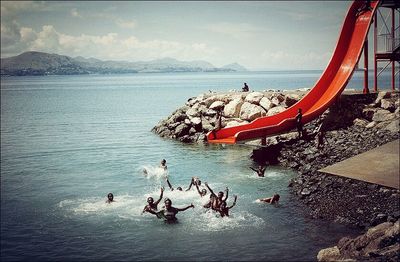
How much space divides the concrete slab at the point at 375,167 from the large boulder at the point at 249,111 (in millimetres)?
12963

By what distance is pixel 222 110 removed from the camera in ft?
116

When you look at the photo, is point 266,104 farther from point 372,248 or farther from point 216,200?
point 372,248

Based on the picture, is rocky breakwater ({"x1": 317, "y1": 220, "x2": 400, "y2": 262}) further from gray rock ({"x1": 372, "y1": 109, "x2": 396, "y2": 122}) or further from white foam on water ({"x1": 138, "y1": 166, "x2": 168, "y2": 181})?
gray rock ({"x1": 372, "y1": 109, "x2": 396, "y2": 122})

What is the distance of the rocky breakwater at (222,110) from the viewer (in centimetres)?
3203

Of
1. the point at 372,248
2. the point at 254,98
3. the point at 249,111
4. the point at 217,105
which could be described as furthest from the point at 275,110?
the point at 372,248

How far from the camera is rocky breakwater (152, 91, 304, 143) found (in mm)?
32031

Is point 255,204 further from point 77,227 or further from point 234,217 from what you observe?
point 77,227

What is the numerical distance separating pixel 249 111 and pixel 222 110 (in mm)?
3378

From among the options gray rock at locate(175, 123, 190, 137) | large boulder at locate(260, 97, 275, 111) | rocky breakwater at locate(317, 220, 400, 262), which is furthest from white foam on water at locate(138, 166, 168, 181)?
rocky breakwater at locate(317, 220, 400, 262)

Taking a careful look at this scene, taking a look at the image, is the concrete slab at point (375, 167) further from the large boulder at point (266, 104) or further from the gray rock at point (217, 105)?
the gray rock at point (217, 105)

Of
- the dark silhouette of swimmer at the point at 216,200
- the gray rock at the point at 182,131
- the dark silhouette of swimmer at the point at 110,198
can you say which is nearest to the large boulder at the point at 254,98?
the gray rock at the point at 182,131

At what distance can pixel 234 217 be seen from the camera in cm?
1611

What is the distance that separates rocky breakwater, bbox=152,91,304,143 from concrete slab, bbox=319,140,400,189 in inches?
472

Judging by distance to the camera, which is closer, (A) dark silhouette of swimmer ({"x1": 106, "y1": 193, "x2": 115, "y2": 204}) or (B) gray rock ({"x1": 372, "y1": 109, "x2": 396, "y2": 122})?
(A) dark silhouette of swimmer ({"x1": 106, "y1": 193, "x2": 115, "y2": 204})
